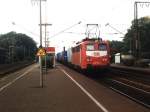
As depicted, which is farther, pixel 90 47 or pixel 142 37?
pixel 142 37

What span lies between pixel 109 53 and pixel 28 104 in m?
23.1

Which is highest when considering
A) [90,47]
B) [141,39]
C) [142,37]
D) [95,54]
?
[142,37]

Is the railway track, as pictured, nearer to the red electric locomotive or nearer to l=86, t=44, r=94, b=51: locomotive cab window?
the red electric locomotive

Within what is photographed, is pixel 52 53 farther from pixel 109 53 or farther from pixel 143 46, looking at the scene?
pixel 143 46

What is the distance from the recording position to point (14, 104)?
17.3 meters

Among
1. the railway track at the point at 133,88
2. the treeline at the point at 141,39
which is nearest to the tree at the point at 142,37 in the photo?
the treeline at the point at 141,39

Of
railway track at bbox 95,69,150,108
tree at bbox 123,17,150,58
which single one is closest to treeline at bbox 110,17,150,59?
tree at bbox 123,17,150,58

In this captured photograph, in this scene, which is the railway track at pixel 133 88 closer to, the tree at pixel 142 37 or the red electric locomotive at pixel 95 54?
the red electric locomotive at pixel 95 54

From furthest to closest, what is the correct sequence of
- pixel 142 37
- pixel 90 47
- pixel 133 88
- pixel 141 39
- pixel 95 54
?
1. pixel 142 37
2. pixel 141 39
3. pixel 90 47
4. pixel 95 54
5. pixel 133 88

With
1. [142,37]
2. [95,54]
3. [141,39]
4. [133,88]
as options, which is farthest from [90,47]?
[142,37]

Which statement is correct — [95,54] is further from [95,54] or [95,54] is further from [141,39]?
[141,39]

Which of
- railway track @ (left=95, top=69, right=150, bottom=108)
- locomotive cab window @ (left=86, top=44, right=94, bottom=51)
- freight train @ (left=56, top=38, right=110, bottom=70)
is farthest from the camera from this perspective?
locomotive cab window @ (left=86, top=44, right=94, bottom=51)

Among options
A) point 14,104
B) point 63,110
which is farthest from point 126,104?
point 14,104

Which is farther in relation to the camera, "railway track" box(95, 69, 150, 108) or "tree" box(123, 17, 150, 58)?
"tree" box(123, 17, 150, 58)
